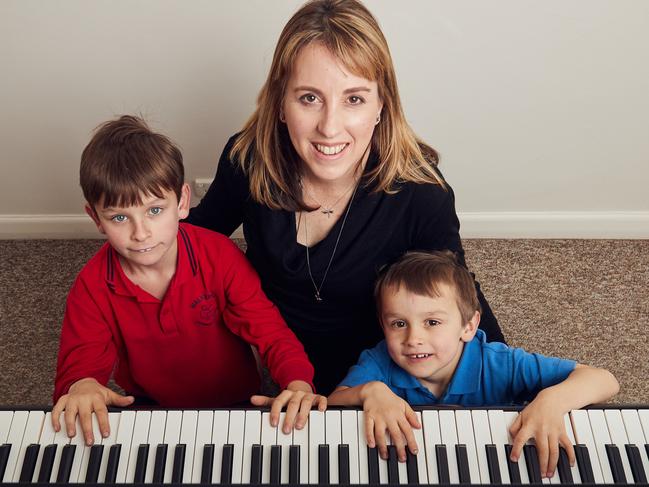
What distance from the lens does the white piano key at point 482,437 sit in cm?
108

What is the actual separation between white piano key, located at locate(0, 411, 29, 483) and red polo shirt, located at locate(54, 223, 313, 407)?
199 mm

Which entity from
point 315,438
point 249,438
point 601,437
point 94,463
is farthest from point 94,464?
point 601,437

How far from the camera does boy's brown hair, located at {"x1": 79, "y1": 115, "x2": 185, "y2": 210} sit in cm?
128

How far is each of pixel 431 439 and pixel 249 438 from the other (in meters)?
0.28

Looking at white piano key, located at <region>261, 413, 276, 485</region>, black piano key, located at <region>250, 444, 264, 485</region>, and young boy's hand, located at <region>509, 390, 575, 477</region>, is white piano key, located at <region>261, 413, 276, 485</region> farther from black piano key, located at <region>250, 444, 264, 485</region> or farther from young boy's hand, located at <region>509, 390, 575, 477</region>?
young boy's hand, located at <region>509, 390, 575, 477</region>

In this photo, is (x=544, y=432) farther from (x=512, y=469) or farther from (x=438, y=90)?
(x=438, y=90)

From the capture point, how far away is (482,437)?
1108mm

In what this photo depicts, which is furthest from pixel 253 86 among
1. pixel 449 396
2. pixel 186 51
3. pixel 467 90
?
pixel 449 396

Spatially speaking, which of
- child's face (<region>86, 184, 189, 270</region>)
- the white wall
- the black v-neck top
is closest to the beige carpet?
the white wall

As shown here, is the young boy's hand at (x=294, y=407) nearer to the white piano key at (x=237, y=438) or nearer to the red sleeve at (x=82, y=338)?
the white piano key at (x=237, y=438)

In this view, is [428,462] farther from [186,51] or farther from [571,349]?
[186,51]

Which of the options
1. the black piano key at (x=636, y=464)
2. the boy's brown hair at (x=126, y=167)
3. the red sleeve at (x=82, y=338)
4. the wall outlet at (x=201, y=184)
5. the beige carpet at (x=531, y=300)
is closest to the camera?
the black piano key at (x=636, y=464)

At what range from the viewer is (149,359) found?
1525 millimetres

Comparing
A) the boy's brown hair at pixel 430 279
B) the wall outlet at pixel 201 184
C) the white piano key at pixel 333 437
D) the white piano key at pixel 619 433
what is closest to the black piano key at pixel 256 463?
the white piano key at pixel 333 437
